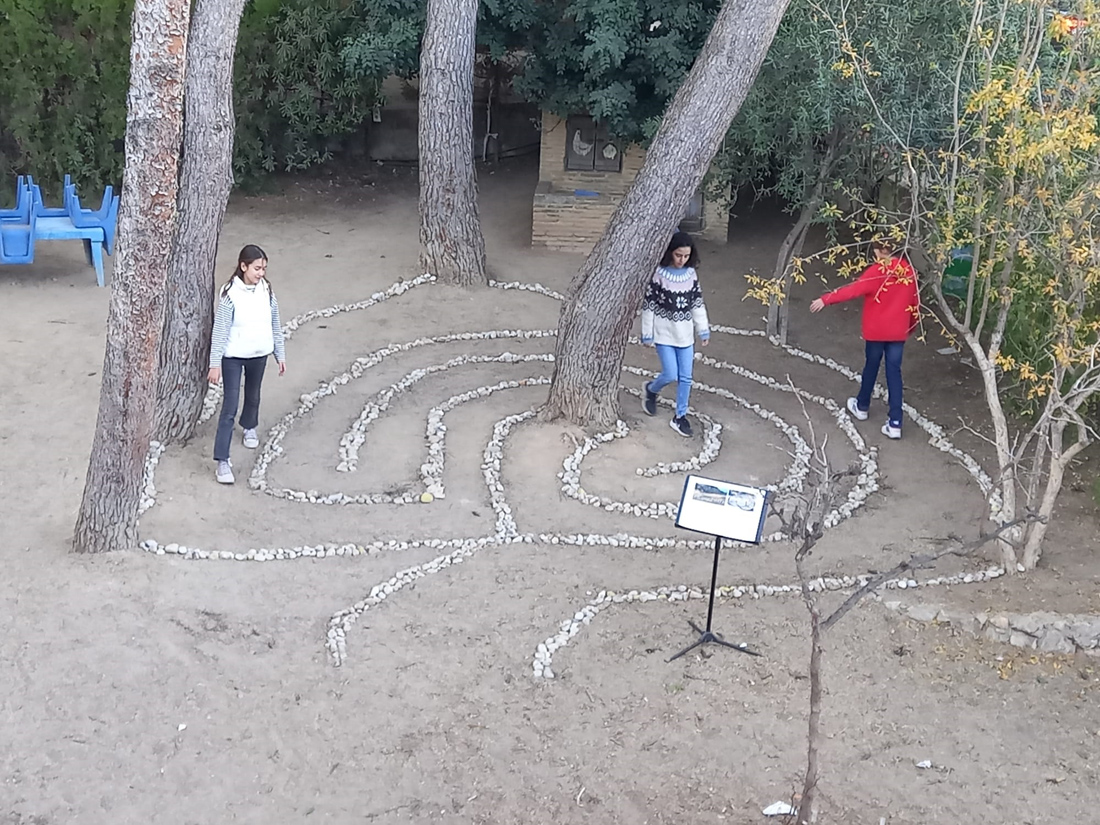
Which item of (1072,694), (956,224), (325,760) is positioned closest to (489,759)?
(325,760)

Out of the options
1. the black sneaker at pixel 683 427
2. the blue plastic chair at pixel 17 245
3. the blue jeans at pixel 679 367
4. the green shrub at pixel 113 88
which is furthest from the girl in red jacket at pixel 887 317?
the green shrub at pixel 113 88

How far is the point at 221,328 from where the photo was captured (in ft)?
25.6

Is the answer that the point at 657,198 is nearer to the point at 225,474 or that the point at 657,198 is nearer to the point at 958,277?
the point at 225,474

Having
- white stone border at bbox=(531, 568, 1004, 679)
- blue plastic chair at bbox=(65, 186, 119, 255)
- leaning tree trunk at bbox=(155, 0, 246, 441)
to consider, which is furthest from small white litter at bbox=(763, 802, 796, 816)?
blue plastic chair at bbox=(65, 186, 119, 255)

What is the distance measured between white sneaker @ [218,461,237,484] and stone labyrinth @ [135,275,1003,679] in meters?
0.14

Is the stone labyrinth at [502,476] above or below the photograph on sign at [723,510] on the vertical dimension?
below

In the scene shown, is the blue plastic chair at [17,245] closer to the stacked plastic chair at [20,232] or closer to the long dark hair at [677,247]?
the stacked plastic chair at [20,232]

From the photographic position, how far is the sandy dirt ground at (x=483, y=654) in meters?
5.29

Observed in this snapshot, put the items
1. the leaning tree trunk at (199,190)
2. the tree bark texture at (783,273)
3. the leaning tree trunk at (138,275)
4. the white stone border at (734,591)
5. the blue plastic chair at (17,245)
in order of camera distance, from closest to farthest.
A: the leaning tree trunk at (138,275)
the white stone border at (734,591)
the leaning tree trunk at (199,190)
the tree bark texture at (783,273)
the blue plastic chair at (17,245)

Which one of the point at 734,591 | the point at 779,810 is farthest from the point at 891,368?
the point at 779,810

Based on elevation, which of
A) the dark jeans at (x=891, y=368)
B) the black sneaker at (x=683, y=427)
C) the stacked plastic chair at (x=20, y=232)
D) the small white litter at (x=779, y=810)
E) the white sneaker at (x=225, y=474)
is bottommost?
the small white litter at (x=779, y=810)

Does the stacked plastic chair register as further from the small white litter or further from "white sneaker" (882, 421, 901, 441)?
the small white litter

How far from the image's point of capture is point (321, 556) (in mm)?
7246

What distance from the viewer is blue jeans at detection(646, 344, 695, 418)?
29.2ft
